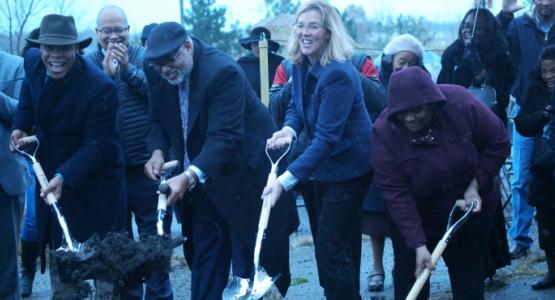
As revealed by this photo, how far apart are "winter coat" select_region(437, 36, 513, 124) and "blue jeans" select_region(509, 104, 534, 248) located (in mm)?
255

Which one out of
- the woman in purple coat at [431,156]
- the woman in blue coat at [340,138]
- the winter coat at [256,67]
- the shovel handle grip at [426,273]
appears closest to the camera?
the shovel handle grip at [426,273]

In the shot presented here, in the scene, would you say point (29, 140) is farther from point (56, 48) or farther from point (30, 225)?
point (30, 225)

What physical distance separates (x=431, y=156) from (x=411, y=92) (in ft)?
1.32

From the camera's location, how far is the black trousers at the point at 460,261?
5.00 m

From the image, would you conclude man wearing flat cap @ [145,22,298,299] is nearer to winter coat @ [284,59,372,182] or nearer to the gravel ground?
winter coat @ [284,59,372,182]

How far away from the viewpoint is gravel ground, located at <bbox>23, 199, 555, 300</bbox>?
6.50 meters

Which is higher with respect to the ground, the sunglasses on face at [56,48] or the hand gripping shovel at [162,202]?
the sunglasses on face at [56,48]

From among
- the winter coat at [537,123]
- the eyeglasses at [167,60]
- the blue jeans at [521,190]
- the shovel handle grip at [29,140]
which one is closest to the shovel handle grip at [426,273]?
the eyeglasses at [167,60]

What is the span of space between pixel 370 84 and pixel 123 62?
1.77m

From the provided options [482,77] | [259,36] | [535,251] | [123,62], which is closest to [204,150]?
[123,62]

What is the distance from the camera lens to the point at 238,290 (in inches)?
194

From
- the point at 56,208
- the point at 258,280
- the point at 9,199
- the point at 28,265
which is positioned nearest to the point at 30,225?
the point at 28,265

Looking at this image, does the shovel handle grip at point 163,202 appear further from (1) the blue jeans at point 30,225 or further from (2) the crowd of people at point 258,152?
(1) the blue jeans at point 30,225

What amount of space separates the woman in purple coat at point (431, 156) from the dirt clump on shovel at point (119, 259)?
133 centimetres
